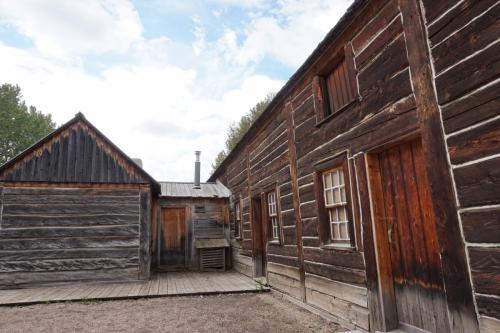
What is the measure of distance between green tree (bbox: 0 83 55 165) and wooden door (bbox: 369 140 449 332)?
1179 inches

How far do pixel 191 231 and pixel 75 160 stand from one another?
211 inches

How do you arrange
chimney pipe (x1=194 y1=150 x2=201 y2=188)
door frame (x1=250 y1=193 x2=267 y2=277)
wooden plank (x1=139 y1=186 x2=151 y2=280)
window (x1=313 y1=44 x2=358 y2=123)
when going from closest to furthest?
window (x1=313 y1=44 x2=358 y2=123) → wooden plank (x1=139 y1=186 x2=151 y2=280) → door frame (x1=250 y1=193 x2=267 y2=277) → chimney pipe (x1=194 y1=150 x2=201 y2=188)

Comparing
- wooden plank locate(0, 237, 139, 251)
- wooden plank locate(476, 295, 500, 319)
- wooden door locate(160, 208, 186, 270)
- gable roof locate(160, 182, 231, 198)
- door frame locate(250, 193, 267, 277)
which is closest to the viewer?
wooden plank locate(476, 295, 500, 319)

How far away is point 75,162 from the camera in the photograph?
959cm

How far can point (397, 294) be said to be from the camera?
4.41 m

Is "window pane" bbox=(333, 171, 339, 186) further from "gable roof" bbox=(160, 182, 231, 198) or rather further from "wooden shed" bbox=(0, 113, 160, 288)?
"gable roof" bbox=(160, 182, 231, 198)

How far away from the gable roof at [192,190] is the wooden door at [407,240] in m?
9.48

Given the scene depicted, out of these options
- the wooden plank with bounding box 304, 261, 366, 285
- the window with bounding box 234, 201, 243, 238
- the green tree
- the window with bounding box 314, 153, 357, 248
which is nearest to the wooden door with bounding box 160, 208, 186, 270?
the window with bounding box 234, 201, 243, 238

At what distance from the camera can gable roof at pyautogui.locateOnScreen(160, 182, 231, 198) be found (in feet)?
43.7

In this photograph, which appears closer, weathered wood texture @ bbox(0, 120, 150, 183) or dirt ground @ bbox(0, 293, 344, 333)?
dirt ground @ bbox(0, 293, 344, 333)

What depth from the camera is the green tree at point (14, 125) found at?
25.5 meters

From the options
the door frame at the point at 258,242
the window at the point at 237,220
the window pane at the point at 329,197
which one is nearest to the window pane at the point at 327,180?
the window pane at the point at 329,197

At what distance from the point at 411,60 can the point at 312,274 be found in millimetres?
4271

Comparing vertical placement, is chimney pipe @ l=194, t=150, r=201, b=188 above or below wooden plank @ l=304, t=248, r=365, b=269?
above
